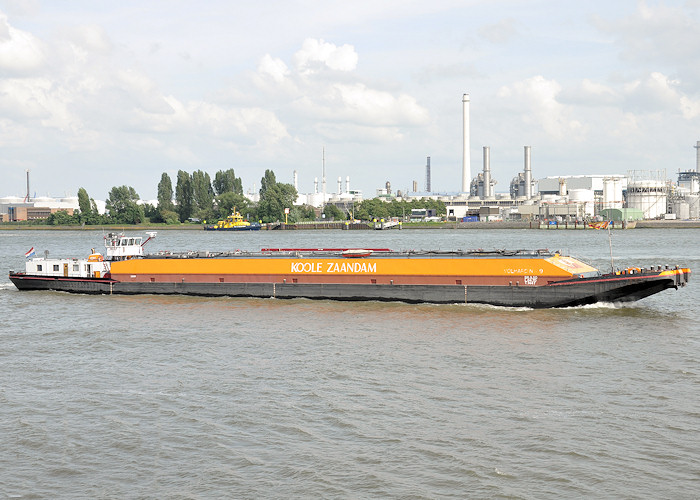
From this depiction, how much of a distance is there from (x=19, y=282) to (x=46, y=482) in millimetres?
38064

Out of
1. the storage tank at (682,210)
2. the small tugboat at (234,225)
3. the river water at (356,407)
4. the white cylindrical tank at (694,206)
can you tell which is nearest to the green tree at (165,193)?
the small tugboat at (234,225)

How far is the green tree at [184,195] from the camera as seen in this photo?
185 meters

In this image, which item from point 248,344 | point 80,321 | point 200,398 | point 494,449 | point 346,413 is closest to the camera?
point 494,449

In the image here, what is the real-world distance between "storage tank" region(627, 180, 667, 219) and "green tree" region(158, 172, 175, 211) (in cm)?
12062

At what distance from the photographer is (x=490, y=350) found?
28.1 meters

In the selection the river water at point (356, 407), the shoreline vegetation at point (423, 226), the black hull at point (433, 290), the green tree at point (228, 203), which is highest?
the green tree at point (228, 203)

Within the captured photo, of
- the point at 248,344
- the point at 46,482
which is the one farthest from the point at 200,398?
the point at 248,344

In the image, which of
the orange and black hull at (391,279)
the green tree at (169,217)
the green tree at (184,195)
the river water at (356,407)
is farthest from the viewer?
the green tree at (169,217)

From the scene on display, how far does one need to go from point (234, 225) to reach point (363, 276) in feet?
449

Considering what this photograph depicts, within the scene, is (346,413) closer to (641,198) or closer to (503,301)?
(503,301)

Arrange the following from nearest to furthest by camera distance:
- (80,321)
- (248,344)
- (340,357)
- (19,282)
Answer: (340,357), (248,344), (80,321), (19,282)

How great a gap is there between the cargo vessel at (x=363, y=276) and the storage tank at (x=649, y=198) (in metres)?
154

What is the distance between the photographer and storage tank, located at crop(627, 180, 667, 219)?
186 metres

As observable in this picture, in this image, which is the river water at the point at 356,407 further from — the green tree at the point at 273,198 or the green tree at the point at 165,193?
the green tree at the point at 165,193
